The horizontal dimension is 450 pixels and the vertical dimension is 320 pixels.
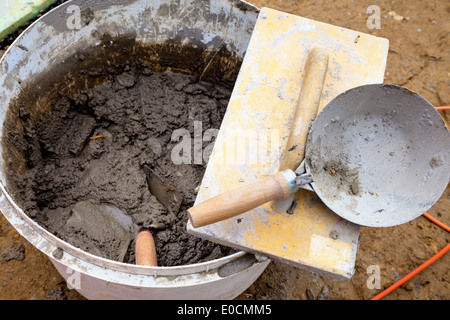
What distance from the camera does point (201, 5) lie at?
2137 millimetres

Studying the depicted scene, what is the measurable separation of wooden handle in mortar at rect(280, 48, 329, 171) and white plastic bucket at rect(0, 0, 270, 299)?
41cm

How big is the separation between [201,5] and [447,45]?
7.27 feet

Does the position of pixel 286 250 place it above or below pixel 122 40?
below

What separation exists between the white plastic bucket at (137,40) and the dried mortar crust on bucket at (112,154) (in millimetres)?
91

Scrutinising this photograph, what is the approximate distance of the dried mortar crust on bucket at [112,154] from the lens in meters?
1.84

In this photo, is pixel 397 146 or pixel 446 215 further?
pixel 446 215

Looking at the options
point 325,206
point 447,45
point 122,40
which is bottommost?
point 447,45

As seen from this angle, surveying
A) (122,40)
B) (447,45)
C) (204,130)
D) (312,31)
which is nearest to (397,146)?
(312,31)

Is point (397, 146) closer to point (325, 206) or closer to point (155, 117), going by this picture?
point (325, 206)

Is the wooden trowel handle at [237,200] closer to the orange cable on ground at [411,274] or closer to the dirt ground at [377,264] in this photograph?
the dirt ground at [377,264]

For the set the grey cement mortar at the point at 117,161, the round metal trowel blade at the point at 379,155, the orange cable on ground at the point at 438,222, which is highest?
the round metal trowel blade at the point at 379,155

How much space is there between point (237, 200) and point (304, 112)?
0.44 m

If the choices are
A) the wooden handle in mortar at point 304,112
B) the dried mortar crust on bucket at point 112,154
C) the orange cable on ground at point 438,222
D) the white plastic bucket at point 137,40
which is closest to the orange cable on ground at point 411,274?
the orange cable on ground at point 438,222

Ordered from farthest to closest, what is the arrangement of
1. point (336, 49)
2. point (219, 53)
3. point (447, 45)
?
point (447, 45), point (219, 53), point (336, 49)
